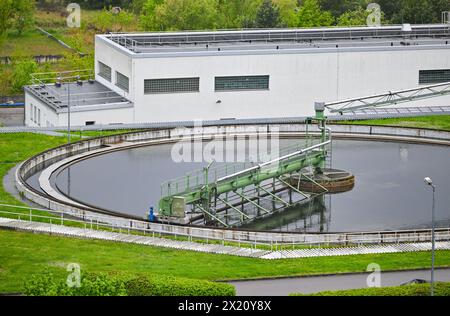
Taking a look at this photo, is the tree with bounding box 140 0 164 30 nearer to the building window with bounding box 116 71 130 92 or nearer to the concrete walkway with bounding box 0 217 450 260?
the building window with bounding box 116 71 130 92

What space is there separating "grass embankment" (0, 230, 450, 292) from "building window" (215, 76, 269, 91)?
32128 millimetres

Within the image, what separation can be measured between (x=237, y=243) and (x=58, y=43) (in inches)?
3042

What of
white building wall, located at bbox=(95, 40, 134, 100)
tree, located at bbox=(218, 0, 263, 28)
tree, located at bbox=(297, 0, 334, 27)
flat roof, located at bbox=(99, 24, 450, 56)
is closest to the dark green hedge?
white building wall, located at bbox=(95, 40, 134, 100)

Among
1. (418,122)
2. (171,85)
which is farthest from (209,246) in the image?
(418,122)

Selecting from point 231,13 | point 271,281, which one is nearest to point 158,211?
point 271,281

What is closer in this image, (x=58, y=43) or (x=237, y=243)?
(x=237, y=243)

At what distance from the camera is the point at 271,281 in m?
52.4

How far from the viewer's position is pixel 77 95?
293 ft

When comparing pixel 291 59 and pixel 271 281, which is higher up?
pixel 291 59

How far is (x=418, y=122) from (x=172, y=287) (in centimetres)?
4292

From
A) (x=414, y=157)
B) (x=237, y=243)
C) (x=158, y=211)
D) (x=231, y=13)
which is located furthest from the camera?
(x=231, y=13)

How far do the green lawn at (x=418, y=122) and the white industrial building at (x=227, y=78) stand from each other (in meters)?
4.18

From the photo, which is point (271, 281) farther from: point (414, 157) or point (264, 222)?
point (414, 157)

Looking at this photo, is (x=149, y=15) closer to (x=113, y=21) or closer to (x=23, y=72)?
(x=113, y=21)
